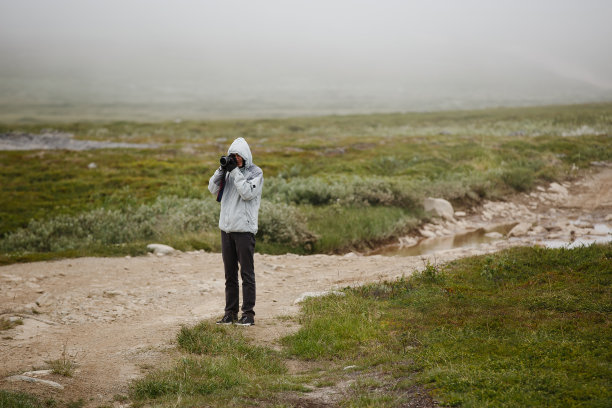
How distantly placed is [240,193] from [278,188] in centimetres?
1525

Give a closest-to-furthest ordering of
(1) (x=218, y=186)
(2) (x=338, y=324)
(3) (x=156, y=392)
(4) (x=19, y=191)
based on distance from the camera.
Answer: (3) (x=156, y=392) → (2) (x=338, y=324) → (1) (x=218, y=186) → (4) (x=19, y=191)

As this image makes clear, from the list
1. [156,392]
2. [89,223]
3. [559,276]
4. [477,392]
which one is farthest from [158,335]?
[89,223]

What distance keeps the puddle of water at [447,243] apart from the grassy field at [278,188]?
90 centimetres

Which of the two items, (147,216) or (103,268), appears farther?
(147,216)

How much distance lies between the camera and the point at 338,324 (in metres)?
8.62

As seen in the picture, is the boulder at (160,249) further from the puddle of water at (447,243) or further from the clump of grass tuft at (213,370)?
the clump of grass tuft at (213,370)

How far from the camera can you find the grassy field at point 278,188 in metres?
18.5

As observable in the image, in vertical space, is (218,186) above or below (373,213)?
above

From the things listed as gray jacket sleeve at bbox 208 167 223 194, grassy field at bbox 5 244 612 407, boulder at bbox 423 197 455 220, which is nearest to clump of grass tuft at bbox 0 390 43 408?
grassy field at bbox 5 244 612 407

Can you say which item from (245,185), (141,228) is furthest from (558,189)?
(245,185)

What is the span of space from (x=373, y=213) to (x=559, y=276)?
1105cm

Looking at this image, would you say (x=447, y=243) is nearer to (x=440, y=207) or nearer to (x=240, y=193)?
(x=440, y=207)

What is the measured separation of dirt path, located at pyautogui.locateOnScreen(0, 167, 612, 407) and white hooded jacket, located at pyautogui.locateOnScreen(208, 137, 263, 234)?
5.98 feet

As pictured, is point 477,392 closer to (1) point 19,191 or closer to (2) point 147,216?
(2) point 147,216
